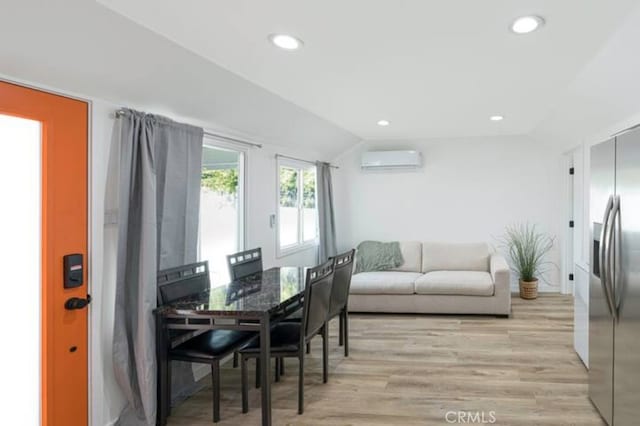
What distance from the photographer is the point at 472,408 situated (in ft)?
9.93

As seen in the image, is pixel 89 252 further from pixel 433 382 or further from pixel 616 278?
pixel 616 278

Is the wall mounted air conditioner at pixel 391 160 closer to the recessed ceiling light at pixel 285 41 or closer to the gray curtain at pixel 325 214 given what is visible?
the gray curtain at pixel 325 214

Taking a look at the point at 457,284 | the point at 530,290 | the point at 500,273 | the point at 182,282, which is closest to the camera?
the point at 182,282

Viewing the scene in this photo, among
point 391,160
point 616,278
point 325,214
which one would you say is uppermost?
point 391,160

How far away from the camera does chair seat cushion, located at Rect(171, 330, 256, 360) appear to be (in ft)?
9.37

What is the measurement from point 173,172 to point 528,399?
2.92 m

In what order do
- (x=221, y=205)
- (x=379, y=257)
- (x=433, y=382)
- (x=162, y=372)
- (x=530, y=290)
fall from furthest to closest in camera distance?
(x=379, y=257)
(x=530, y=290)
(x=221, y=205)
(x=433, y=382)
(x=162, y=372)

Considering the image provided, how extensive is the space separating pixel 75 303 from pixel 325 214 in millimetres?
4066

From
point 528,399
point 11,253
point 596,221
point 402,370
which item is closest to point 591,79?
point 596,221

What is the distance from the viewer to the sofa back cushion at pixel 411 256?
615 cm

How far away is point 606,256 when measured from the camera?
2488 millimetres

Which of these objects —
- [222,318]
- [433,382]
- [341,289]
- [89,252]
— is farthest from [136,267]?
[433,382]

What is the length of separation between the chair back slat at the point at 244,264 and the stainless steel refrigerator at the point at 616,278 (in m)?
2.55

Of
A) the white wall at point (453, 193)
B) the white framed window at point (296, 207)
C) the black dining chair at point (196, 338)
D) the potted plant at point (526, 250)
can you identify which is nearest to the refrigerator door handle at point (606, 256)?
the black dining chair at point (196, 338)
